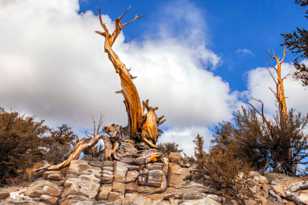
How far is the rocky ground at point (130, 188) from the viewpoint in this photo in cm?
767

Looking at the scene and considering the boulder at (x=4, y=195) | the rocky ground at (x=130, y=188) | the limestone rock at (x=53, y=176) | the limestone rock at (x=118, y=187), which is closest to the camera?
the rocky ground at (x=130, y=188)

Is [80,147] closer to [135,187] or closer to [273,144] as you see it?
[135,187]

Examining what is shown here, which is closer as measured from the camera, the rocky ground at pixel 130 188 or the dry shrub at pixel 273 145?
the rocky ground at pixel 130 188

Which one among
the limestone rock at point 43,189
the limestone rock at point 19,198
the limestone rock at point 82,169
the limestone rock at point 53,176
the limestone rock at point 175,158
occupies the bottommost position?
the limestone rock at point 19,198

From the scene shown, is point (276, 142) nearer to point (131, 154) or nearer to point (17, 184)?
point (131, 154)

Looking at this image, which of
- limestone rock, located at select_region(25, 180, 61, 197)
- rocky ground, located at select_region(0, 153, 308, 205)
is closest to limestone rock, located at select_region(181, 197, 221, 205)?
rocky ground, located at select_region(0, 153, 308, 205)

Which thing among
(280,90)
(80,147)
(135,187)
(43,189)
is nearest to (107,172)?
(135,187)

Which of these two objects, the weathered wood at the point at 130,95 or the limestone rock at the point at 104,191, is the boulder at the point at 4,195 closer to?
the limestone rock at the point at 104,191

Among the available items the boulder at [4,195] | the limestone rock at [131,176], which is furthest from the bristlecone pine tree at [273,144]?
the boulder at [4,195]

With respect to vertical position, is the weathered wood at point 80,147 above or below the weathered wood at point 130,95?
below

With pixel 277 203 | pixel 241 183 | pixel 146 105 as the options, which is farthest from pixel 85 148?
pixel 277 203

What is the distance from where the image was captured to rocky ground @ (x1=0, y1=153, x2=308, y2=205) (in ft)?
25.2

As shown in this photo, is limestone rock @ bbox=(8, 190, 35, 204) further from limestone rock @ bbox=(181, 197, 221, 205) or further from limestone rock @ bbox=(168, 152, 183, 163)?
limestone rock @ bbox=(168, 152, 183, 163)

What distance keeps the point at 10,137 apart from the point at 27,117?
272 cm
